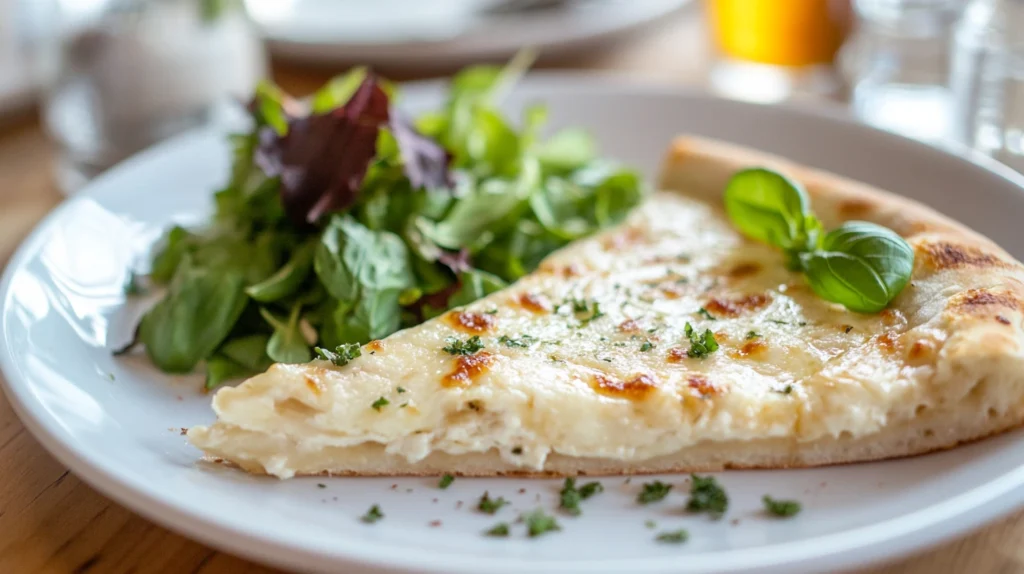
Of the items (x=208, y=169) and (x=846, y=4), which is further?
(x=846, y=4)

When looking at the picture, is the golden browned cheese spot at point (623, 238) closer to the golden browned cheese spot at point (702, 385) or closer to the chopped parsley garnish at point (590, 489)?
the golden browned cheese spot at point (702, 385)

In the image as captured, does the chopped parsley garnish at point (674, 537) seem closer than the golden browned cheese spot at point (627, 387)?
Yes

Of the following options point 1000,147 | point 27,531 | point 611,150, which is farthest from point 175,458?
point 1000,147

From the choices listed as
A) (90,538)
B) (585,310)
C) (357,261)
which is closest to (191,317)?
(357,261)

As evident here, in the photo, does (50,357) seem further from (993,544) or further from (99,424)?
(993,544)

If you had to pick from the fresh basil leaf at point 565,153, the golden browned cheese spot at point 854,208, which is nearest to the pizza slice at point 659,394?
the golden browned cheese spot at point 854,208
